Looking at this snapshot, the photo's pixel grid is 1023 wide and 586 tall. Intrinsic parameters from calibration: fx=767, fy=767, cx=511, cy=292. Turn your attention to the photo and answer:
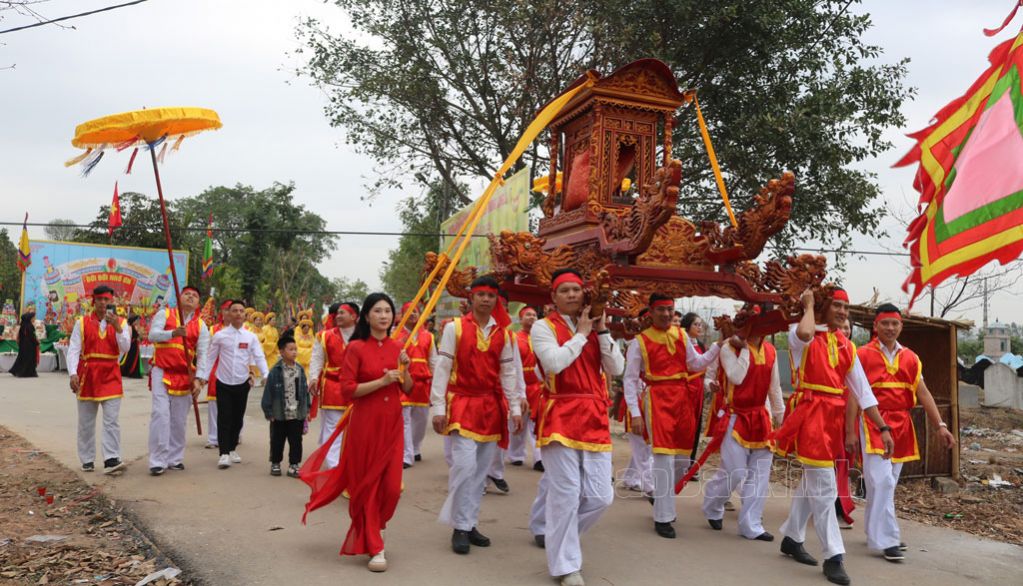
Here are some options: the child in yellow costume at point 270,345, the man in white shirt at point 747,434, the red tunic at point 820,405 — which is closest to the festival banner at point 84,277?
the child in yellow costume at point 270,345

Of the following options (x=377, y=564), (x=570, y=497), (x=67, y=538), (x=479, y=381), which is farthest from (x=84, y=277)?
(x=570, y=497)

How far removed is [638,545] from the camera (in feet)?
18.4

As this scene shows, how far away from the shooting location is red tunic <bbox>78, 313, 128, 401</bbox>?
752cm

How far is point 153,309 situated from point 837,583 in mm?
21575

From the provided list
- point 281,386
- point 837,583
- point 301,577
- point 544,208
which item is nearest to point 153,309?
point 281,386

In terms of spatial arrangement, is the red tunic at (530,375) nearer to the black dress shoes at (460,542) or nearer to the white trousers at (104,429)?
the black dress shoes at (460,542)

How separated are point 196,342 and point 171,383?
0.61 metres

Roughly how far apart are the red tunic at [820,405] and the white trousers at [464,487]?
218cm

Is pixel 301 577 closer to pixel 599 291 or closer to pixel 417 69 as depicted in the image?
pixel 599 291

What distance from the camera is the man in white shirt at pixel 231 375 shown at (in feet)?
26.5

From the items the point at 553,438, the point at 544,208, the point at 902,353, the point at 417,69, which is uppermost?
the point at 417,69

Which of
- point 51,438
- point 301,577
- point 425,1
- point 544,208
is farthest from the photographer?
point 425,1

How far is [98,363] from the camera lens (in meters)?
7.57

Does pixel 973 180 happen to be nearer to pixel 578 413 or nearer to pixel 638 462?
pixel 578 413
